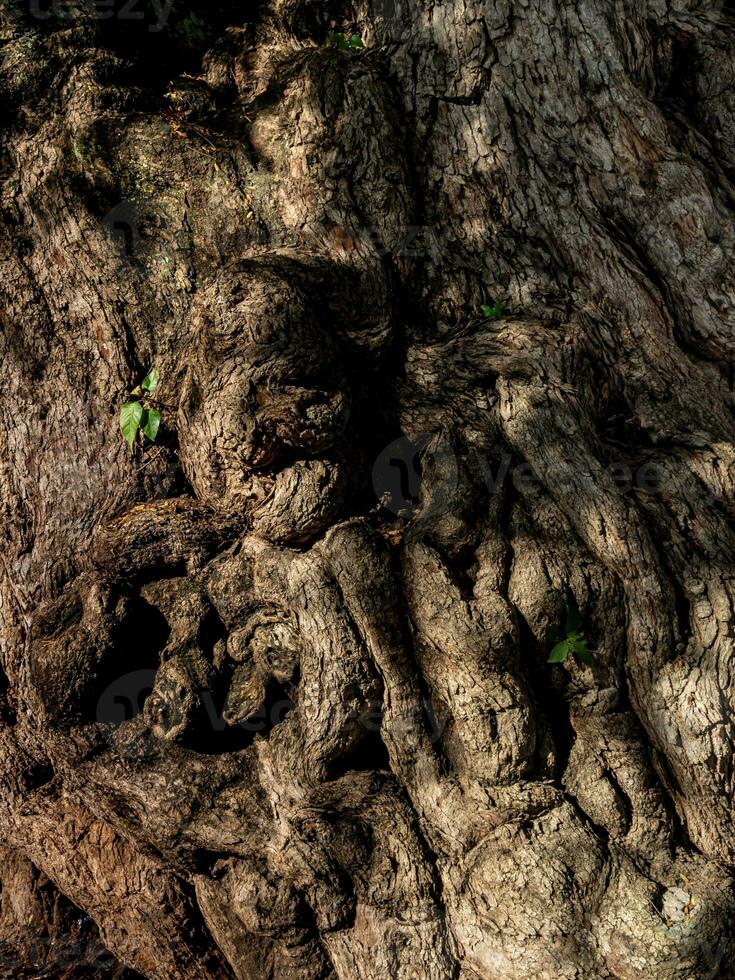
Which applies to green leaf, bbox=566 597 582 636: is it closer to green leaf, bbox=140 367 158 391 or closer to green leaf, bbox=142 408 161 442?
green leaf, bbox=142 408 161 442

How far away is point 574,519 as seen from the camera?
3379 mm

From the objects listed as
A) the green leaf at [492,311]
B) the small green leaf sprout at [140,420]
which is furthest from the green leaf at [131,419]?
the green leaf at [492,311]

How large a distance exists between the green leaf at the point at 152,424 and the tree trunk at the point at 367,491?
2 cm

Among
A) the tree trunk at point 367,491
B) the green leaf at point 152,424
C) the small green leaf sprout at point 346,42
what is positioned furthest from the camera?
the small green leaf sprout at point 346,42

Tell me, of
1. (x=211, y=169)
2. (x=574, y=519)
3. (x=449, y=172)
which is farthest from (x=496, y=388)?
(x=211, y=169)

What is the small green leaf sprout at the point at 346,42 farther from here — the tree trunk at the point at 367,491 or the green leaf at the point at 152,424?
the green leaf at the point at 152,424

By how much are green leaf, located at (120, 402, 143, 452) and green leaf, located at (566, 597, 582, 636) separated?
189cm

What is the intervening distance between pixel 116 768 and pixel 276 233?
225 centimetres

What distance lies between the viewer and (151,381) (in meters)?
3.79

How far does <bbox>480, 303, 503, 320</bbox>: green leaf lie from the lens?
12.6ft

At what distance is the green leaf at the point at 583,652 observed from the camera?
3.28 metres

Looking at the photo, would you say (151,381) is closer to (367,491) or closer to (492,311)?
(367,491)

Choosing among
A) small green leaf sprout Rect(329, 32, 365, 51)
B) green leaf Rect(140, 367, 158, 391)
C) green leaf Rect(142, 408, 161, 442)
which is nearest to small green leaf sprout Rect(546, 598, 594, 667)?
green leaf Rect(142, 408, 161, 442)

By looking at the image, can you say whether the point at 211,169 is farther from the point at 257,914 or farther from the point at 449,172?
the point at 257,914
